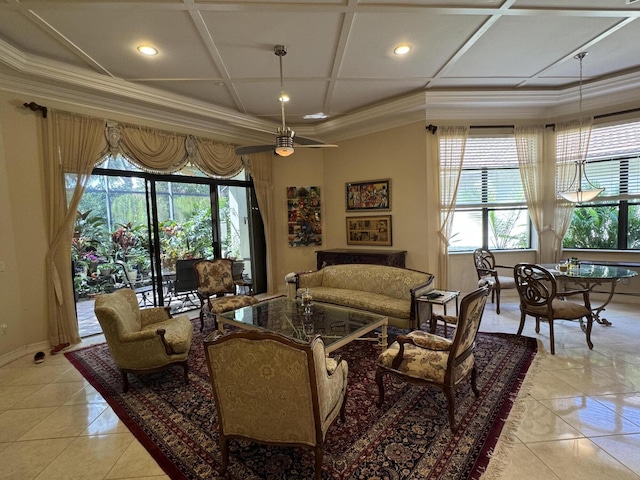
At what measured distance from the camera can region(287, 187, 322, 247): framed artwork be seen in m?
6.52

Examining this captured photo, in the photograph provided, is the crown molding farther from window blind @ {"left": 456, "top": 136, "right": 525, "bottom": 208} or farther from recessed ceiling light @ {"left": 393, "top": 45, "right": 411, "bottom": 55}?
recessed ceiling light @ {"left": 393, "top": 45, "right": 411, "bottom": 55}

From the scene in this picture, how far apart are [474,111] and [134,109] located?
534cm

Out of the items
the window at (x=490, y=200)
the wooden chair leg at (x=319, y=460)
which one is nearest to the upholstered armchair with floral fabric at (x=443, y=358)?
the wooden chair leg at (x=319, y=460)

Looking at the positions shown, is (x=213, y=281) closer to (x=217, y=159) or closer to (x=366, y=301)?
(x=217, y=159)

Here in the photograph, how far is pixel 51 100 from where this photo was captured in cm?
390

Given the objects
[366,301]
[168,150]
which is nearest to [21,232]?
[168,150]

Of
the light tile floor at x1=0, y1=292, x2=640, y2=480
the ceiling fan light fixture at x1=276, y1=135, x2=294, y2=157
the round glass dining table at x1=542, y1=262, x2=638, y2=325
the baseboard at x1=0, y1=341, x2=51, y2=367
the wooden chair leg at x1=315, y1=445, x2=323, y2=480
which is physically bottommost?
the light tile floor at x1=0, y1=292, x2=640, y2=480

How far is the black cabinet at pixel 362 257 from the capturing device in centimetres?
533

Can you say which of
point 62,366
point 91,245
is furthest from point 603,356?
point 91,245

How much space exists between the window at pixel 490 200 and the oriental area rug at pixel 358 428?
109 inches

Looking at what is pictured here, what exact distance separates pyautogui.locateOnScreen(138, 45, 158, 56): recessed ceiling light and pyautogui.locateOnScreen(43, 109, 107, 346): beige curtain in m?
1.39

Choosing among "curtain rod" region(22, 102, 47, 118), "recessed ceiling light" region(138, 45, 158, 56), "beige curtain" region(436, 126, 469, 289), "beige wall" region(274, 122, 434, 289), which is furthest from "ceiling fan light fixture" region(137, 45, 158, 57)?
"beige curtain" region(436, 126, 469, 289)

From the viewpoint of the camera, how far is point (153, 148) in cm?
470

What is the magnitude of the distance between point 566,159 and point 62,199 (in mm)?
7507
